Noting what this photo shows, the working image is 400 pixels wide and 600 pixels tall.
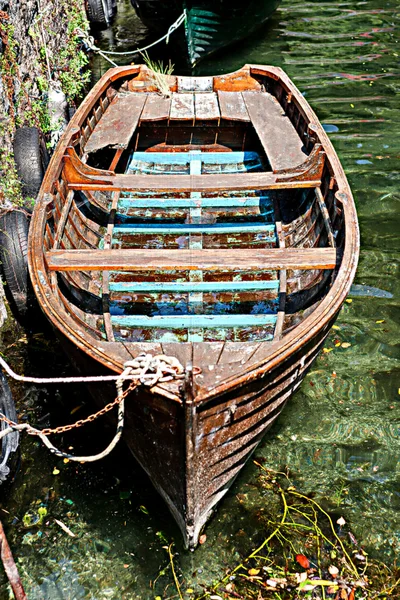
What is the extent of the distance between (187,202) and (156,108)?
1869mm

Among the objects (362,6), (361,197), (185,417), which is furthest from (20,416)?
(362,6)

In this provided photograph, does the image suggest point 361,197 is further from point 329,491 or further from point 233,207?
point 329,491

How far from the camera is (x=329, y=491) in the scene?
15.4 feet

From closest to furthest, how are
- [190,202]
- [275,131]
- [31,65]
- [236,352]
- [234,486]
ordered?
1. [236,352]
2. [234,486]
3. [190,202]
4. [275,131]
5. [31,65]

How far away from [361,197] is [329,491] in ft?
16.4

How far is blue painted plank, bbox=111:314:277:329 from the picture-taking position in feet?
17.2

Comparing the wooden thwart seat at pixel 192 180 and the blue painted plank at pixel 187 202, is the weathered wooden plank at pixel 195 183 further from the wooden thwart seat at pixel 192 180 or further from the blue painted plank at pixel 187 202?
the blue painted plank at pixel 187 202

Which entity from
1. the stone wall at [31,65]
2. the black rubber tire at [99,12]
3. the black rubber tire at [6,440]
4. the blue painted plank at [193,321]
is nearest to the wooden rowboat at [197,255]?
the blue painted plank at [193,321]

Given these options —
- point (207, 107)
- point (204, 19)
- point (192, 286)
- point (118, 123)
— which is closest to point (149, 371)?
point (192, 286)

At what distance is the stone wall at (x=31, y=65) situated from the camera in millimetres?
7012

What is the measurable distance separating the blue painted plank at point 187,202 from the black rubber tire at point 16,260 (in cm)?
132

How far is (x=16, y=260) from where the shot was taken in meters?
5.98

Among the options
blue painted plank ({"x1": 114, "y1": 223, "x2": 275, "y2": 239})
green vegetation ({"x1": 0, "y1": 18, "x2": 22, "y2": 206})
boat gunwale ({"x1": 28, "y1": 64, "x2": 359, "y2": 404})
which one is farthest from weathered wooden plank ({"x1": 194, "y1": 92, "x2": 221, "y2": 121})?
green vegetation ({"x1": 0, "y1": 18, "x2": 22, "y2": 206})

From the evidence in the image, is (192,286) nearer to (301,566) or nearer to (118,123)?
(301,566)
